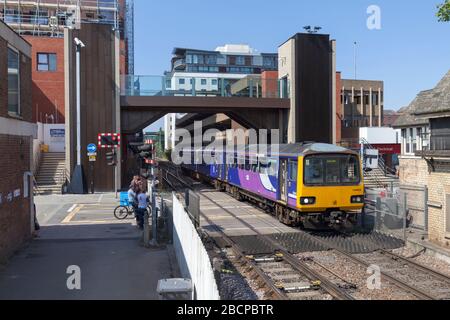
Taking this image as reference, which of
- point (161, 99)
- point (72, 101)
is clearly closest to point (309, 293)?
point (161, 99)

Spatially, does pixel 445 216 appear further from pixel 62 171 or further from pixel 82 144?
pixel 62 171

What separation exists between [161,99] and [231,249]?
54.8 feet

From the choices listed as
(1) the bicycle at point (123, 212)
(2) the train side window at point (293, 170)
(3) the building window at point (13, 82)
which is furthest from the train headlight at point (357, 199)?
(3) the building window at point (13, 82)

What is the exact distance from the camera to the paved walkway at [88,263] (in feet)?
30.3

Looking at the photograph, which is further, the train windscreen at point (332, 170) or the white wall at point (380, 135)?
the white wall at point (380, 135)

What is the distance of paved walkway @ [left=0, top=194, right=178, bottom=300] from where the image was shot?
9.23m

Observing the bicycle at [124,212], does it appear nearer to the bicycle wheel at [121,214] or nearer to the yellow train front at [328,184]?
the bicycle wheel at [121,214]

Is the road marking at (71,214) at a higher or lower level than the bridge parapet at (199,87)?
lower

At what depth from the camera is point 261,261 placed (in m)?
11.7

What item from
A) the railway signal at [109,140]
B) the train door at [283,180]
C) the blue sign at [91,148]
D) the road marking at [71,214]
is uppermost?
the railway signal at [109,140]

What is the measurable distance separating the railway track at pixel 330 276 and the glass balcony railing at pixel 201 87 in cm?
1668

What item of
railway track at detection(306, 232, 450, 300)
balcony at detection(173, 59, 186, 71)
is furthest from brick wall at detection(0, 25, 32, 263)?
balcony at detection(173, 59, 186, 71)

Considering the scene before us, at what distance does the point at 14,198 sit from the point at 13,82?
3.08 metres

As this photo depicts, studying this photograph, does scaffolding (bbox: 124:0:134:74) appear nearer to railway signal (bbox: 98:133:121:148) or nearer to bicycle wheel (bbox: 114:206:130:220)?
railway signal (bbox: 98:133:121:148)
